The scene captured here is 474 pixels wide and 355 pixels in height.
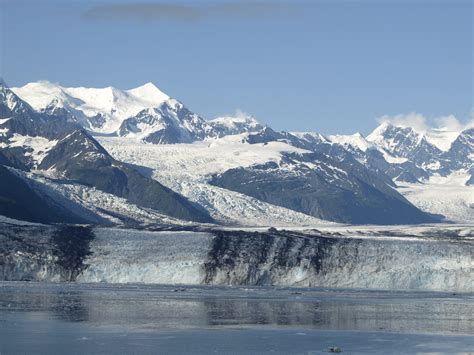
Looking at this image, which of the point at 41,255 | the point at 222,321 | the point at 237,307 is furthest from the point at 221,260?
the point at 222,321

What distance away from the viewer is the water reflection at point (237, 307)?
87938mm

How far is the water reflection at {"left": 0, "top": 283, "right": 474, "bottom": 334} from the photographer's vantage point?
289 ft

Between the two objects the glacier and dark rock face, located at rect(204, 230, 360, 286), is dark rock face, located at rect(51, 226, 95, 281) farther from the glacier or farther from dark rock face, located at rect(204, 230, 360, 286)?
dark rock face, located at rect(204, 230, 360, 286)

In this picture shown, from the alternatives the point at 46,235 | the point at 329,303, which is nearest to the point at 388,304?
the point at 329,303

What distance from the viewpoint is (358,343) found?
7756 centimetres

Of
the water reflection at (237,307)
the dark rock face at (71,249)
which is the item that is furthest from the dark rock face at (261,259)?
the dark rock face at (71,249)

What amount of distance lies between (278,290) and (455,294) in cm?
1809

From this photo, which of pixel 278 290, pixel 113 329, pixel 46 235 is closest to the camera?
pixel 113 329

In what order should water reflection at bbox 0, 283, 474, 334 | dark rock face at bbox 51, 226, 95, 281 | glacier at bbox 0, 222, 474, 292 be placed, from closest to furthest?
water reflection at bbox 0, 283, 474, 334 < dark rock face at bbox 51, 226, 95, 281 < glacier at bbox 0, 222, 474, 292

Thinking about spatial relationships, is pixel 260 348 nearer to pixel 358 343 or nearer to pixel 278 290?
pixel 358 343

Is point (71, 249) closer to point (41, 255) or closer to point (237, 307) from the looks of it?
point (41, 255)

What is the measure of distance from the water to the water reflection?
8 centimetres

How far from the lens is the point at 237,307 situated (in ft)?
330

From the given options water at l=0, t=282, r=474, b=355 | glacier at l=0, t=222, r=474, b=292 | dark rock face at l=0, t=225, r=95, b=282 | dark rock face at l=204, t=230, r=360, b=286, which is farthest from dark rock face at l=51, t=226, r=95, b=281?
dark rock face at l=204, t=230, r=360, b=286
